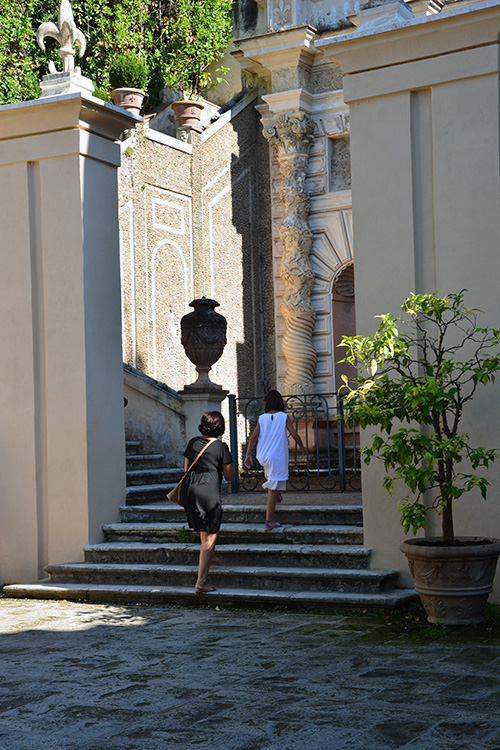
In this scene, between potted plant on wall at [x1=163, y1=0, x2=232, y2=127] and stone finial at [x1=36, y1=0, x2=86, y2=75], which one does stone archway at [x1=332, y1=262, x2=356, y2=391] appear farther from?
stone finial at [x1=36, y1=0, x2=86, y2=75]

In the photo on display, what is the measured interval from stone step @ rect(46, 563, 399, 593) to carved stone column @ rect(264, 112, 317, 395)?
27.3 feet

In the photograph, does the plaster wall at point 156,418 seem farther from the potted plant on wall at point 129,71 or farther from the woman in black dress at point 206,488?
the potted plant on wall at point 129,71

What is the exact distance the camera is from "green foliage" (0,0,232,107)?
1716 centimetres

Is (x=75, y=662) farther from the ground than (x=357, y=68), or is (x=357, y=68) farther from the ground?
(x=357, y=68)

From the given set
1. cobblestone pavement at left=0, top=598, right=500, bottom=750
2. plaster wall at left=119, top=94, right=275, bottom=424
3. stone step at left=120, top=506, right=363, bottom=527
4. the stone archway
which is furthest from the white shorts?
the stone archway

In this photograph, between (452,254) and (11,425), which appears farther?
(11,425)

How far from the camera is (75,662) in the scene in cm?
587

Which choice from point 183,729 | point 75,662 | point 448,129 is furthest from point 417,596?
point 448,129

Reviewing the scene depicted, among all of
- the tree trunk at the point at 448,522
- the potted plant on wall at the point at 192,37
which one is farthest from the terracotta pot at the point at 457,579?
the potted plant on wall at the point at 192,37

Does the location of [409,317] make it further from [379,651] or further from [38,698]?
[38,698]

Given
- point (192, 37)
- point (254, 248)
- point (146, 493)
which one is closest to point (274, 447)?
point (146, 493)

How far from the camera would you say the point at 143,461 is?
10.8 m

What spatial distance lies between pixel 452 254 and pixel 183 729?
431cm

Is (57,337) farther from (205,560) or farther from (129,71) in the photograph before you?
(129,71)
